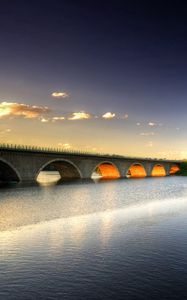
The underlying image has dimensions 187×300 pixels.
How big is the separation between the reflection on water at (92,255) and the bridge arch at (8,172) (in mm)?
42945

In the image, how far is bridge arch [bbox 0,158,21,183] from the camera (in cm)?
8238

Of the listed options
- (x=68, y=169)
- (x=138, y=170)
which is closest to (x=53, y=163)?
(x=68, y=169)

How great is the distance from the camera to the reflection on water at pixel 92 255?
56.8ft

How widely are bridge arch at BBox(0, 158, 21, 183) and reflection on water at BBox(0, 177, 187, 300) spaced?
42.9 metres

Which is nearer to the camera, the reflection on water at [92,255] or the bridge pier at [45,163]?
the reflection on water at [92,255]

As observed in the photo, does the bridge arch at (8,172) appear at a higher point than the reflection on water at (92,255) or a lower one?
higher

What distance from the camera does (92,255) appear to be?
23.2 m

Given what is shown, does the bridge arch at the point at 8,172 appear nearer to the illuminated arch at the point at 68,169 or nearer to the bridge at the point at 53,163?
the bridge at the point at 53,163

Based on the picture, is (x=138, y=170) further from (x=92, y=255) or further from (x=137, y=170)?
(x=92, y=255)

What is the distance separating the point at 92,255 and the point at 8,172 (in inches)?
2680

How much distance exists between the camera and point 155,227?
33031 millimetres

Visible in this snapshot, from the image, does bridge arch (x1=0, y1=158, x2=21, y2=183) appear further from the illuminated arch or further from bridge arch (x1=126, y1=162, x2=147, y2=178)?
bridge arch (x1=126, y1=162, x2=147, y2=178)

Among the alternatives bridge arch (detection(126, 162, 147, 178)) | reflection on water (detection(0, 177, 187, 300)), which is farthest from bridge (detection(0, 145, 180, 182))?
reflection on water (detection(0, 177, 187, 300))

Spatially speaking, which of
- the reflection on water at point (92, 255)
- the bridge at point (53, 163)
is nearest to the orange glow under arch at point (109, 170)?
the bridge at point (53, 163)
